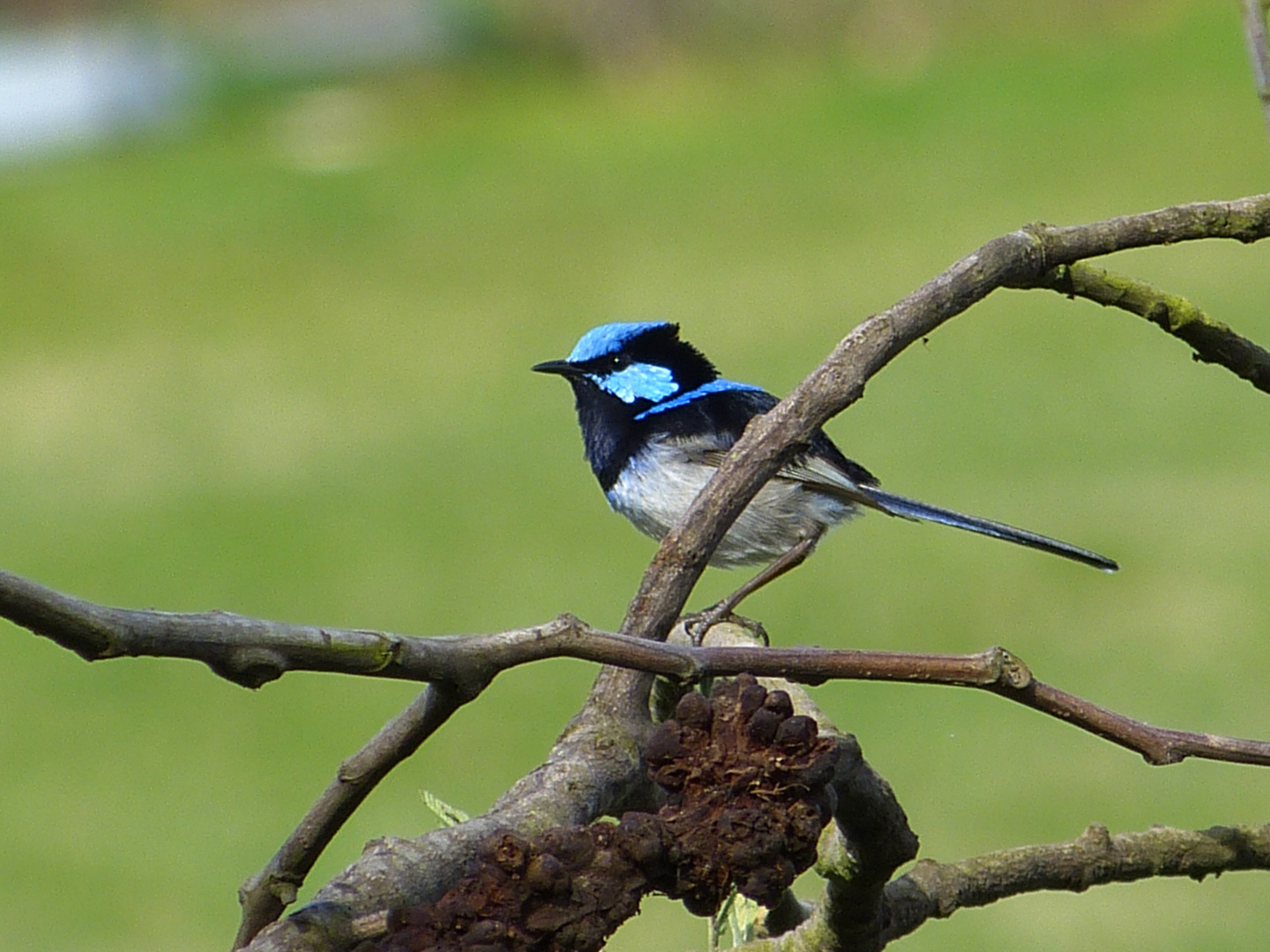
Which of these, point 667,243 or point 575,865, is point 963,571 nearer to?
point 667,243

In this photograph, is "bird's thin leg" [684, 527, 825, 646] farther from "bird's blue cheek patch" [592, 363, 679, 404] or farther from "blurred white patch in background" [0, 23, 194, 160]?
"blurred white patch in background" [0, 23, 194, 160]

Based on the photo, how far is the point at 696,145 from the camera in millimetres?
18016

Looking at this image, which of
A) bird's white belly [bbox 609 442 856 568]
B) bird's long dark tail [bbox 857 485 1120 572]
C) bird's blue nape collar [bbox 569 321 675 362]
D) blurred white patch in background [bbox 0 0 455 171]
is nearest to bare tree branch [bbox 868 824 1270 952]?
bird's long dark tail [bbox 857 485 1120 572]

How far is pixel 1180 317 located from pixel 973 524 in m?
1.56

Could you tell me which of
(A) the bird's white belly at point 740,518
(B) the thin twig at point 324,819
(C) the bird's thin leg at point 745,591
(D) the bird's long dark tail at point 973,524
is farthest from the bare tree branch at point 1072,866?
(A) the bird's white belly at point 740,518

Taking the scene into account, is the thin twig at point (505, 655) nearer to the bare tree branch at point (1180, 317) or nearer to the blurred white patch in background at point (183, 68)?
the bare tree branch at point (1180, 317)

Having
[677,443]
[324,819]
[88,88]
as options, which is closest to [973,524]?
[677,443]

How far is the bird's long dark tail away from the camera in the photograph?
9.52 ft

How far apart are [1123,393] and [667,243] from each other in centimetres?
487

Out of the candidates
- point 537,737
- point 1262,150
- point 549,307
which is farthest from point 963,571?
point 1262,150

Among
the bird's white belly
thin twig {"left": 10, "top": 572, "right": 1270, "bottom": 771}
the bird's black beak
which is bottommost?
thin twig {"left": 10, "top": 572, "right": 1270, "bottom": 771}

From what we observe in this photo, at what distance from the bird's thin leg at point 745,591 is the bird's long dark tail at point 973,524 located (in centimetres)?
16

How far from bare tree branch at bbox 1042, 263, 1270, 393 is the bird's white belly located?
1406 mm

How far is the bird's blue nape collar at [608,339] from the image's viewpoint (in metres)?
3.24
